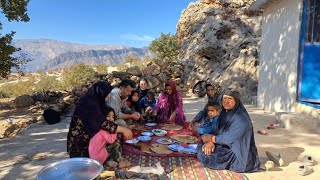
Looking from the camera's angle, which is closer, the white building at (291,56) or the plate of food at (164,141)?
the plate of food at (164,141)

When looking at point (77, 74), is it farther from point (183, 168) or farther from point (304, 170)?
point (304, 170)

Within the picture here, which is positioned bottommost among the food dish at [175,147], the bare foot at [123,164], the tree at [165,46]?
the bare foot at [123,164]

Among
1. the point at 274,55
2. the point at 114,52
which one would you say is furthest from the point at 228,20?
the point at 114,52

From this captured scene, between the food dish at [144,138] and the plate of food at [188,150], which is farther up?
the food dish at [144,138]

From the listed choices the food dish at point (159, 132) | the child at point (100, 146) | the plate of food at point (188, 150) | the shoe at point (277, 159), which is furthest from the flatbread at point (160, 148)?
the shoe at point (277, 159)

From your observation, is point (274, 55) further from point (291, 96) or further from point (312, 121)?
point (312, 121)

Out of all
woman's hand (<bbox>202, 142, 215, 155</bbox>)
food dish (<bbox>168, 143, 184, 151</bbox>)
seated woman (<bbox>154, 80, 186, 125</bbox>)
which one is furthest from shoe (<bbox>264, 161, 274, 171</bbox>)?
seated woman (<bbox>154, 80, 186, 125</bbox>)

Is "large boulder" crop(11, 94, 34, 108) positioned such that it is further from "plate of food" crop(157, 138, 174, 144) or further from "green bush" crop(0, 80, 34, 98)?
"plate of food" crop(157, 138, 174, 144)

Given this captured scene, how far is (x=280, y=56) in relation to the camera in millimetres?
7730

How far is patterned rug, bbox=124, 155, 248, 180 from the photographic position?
347cm

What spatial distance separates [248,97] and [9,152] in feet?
27.8

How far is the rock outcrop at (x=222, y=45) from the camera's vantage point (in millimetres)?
11674

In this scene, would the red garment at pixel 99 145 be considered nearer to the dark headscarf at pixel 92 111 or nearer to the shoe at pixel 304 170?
the dark headscarf at pixel 92 111

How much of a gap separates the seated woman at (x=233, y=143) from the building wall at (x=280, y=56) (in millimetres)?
3848
